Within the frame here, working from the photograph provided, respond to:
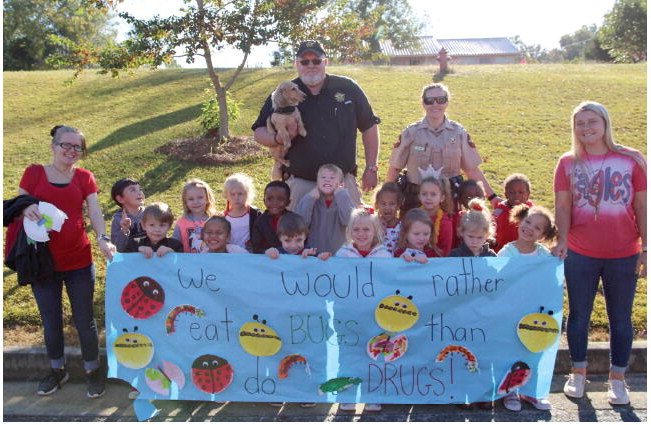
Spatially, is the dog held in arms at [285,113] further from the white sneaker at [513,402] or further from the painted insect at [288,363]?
the white sneaker at [513,402]

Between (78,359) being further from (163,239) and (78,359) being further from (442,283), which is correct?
(442,283)

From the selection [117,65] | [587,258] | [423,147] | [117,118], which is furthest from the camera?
[117,118]

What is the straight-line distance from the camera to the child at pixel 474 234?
13.2 feet

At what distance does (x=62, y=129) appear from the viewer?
13.3ft

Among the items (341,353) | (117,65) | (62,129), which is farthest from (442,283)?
(117,65)

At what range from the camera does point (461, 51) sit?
59.9 m

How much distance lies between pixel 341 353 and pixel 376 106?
1219 centimetres

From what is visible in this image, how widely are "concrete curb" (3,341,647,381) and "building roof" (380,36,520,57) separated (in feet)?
175

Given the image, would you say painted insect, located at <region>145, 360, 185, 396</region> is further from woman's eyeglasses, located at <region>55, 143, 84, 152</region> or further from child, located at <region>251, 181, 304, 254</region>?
woman's eyeglasses, located at <region>55, 143, 84, 152</region>

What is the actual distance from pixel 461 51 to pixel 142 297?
60.4 meters

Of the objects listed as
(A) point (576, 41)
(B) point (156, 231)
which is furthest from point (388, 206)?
(A) point (576, 41)

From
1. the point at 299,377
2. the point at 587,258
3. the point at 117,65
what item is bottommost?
the point at 299,377

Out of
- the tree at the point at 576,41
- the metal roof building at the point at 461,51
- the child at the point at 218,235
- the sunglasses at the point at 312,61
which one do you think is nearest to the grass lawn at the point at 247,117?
the child at the point at 218,235

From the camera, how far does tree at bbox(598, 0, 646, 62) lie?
109 feet
